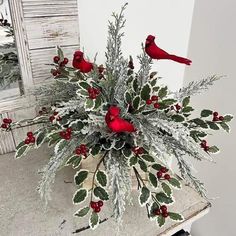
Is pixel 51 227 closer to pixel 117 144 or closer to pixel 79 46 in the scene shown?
pixel 117 144

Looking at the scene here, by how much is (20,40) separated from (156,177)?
0.54 m

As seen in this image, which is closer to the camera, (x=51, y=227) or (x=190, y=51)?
(x=51, y=227)

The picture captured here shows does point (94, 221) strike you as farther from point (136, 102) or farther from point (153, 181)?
point (136, 102)

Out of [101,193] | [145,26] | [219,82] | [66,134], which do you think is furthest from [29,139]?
Result: [219,82]

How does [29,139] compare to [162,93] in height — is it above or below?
below

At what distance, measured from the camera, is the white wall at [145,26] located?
2.86ft

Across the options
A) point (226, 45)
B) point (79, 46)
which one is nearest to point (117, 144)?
point (79, 46)

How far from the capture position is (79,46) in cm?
85

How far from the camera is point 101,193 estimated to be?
0.55 meters

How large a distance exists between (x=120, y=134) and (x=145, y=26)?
1.88ft

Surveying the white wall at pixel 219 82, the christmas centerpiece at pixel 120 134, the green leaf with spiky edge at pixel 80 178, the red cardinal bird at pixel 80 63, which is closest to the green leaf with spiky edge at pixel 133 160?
A: the christmas centerpiece at pixel 120 134

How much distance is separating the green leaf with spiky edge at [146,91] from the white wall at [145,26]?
0.39 meters

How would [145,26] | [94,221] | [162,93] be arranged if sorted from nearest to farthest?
[94,221], [162,93], [145,26]

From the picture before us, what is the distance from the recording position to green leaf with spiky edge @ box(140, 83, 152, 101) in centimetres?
60
